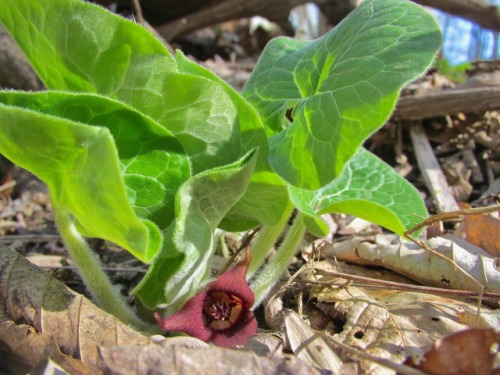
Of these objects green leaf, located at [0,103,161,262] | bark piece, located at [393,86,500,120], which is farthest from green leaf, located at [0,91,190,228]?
bark piece, located at [393,86,500,120]

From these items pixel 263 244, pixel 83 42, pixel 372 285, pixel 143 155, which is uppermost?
pixel 83 42

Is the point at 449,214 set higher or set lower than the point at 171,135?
lower

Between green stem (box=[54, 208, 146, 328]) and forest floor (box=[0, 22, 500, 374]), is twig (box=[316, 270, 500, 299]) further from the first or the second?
green stem (box=[54, 208, 146, 328])

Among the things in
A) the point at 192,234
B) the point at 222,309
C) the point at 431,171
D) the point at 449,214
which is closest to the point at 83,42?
the point at 192,234

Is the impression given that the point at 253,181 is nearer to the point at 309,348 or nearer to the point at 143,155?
the point at 143,155

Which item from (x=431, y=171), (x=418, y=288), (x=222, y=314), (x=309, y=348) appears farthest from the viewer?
(x=431, y=171)

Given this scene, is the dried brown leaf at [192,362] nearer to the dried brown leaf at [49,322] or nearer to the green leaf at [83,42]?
the dried brown leaf at [49,322]

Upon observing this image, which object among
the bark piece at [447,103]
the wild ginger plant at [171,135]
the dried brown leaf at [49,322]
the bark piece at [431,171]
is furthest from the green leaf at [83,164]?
the bark piece at [447,103]
